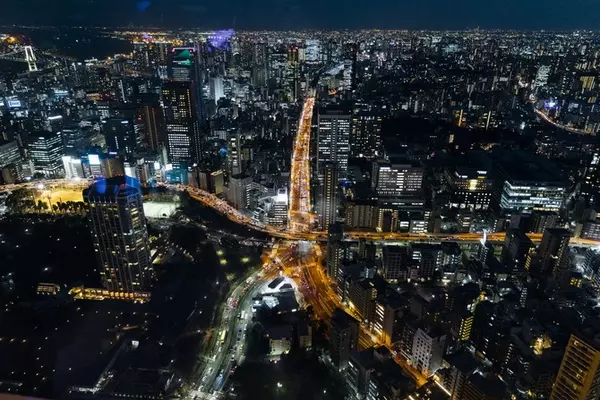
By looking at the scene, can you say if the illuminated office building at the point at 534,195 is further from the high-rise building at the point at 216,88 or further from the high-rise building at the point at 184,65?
the high-rise building at the point at 216,88

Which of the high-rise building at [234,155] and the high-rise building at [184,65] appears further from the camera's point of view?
the high-rise building at [184,65]

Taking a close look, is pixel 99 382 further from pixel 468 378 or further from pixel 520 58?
pixel 520 58

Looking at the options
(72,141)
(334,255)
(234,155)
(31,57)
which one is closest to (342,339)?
(334,255)

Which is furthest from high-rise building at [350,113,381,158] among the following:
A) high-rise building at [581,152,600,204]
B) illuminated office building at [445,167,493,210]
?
high-rise building at [581,152,600,204]

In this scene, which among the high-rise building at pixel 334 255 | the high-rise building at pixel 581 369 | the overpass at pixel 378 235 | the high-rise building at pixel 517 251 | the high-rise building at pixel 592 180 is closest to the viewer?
the high-rise building at pixel 581 369

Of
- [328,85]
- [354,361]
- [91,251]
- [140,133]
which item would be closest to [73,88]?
[140,133]

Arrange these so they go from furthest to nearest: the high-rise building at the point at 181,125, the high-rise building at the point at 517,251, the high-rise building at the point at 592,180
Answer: the high-rise building at the point at 181,125, the high-rise building at the point at 592,180, the high-rise building at the point at 517,251

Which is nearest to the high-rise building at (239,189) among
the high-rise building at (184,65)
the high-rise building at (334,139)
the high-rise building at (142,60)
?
the high-rise building at (334,139)
